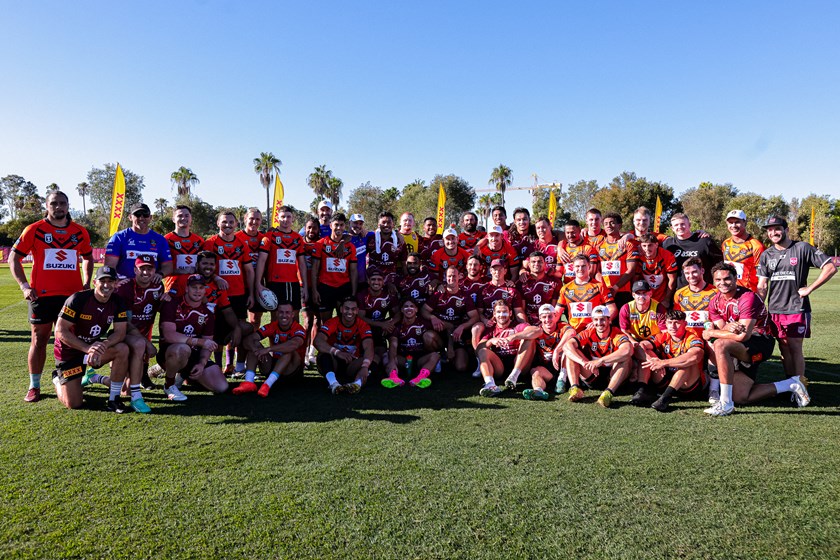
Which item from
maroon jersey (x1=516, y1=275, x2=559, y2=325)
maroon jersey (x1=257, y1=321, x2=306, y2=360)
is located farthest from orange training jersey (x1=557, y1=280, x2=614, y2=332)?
maroon jersey (x1=257, y1=321, x2=306, y2=360)

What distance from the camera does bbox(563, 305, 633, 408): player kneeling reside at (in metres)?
4.80

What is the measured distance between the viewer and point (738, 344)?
4457 millimetres

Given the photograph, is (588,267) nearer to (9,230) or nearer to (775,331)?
(775,331)

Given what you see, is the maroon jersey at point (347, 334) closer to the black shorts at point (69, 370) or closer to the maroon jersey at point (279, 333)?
the maroon jersey at point (279, 333)

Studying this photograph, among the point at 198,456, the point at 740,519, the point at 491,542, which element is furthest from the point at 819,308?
the point at 198,456

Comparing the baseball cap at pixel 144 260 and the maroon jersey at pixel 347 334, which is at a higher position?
the baseball cap at pixel 144 260

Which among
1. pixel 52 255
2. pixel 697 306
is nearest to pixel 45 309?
pixel 52 255

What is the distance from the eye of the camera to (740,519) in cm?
261

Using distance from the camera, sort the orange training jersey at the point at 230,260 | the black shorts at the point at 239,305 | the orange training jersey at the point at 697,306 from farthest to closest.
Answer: the black shorts at the point at 239,305
the orange training jersey at the point at 230,260
the orange training jersey at the point at 697,306

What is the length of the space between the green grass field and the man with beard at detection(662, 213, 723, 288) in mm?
1675

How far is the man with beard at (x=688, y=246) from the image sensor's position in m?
5.51

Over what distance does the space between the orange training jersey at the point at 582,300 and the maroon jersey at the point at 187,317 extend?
3910 mm

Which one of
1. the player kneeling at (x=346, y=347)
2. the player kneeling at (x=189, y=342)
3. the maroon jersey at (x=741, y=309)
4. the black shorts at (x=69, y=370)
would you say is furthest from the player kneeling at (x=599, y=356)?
the black shorts at (x=69, y=370)

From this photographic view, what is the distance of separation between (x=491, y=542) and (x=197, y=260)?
14.8 feet
